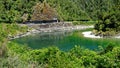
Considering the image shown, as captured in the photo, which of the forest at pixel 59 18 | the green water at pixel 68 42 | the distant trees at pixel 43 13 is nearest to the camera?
the forest at pixel 59 18

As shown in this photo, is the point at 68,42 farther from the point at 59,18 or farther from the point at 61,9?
the point at 61,9

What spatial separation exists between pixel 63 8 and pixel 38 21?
91.3 feet

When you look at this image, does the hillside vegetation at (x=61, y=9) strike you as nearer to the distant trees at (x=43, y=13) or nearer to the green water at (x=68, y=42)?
the distant trees at (x=43, y=13)

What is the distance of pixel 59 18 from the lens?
130 meters

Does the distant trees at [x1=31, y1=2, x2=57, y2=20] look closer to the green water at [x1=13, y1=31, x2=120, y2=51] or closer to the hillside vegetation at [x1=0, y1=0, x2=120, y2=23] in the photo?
the hillside vegetation at [x1=0, y1=0, x2=120, y2=23]

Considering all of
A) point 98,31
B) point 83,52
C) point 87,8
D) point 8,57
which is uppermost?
point 8,57

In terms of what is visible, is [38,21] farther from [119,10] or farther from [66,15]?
[119,10]

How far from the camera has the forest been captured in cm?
2829

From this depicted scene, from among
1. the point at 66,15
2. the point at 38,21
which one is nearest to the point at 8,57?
the point at 38,21

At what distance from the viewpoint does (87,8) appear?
162750 mm

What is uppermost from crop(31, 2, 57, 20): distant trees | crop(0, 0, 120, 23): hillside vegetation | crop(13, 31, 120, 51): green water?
crop(13, 31, 120, 51): green water

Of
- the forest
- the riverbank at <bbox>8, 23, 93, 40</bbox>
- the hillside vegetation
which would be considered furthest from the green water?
the hillside vegetation

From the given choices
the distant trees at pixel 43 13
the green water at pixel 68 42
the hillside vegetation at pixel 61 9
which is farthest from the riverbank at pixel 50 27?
the green water at pixel 68 42

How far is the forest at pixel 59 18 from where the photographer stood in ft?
92.8
